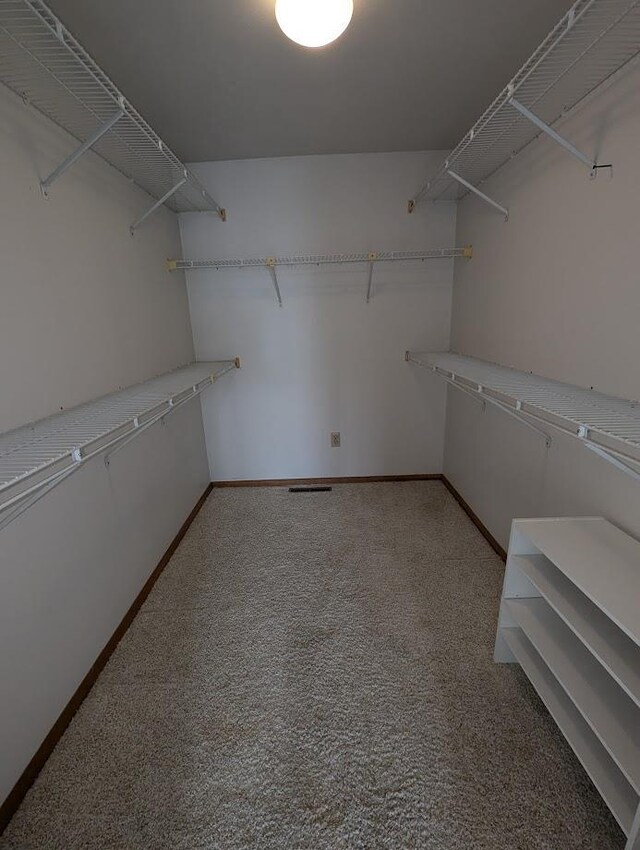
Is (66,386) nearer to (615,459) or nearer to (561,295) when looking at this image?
(615,459)

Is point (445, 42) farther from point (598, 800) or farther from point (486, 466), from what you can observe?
point (598, 800)

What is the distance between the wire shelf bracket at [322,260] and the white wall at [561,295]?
0.21 meters

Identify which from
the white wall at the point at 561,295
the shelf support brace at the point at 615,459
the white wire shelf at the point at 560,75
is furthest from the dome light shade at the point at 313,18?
the shelf support brace at the point at 615,459

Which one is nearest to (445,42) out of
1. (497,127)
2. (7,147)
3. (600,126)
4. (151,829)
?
(497,127)

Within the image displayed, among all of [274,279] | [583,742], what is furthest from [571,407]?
[274,279]

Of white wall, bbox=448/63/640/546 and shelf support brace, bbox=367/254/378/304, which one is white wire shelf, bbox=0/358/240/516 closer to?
shelf support brace, bbox=367/254/378/304

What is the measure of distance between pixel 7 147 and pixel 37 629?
1554mm

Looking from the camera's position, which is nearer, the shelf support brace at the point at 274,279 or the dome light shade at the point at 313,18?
the dome light shade at the point at 313,18

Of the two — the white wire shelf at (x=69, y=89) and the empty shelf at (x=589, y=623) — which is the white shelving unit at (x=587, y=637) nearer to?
the empty shelf at (x=589, y=623)

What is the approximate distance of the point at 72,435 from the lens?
1097 millimetres

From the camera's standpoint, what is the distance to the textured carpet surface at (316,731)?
103 cm

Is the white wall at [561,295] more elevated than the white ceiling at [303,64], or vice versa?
the white ceiling at [303,64]

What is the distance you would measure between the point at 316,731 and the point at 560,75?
2307 millimetres

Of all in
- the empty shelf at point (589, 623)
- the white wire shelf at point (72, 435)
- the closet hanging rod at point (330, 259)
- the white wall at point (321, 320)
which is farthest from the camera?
the white wall at point (321, 320)
